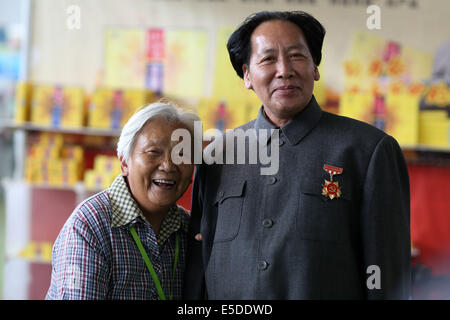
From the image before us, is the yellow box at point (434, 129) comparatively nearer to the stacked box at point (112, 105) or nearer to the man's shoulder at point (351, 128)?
the stacked box at point (112, 105)

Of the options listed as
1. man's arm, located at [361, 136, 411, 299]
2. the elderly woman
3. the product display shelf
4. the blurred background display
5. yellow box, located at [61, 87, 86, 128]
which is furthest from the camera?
the product display shelf

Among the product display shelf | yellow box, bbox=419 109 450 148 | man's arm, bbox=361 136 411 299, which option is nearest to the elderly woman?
man's arm, bbox=361 136 411 299

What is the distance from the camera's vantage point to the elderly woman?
1.57 meters

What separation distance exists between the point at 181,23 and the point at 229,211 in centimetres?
326

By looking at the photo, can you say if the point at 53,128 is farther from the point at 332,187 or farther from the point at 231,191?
the point at 332,187

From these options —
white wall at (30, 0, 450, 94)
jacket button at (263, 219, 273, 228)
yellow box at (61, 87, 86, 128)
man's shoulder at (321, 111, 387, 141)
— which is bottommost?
jacket button at (263, 219, 273, 228)

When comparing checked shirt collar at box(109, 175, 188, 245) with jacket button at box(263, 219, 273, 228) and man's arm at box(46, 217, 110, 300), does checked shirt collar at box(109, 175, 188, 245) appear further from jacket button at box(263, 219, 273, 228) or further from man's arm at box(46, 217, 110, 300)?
jacket button at box(263, 219, 273, 228)

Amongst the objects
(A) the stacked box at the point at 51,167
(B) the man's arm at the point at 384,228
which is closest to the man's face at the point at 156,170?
(B) the man's arm at the point at 384,228

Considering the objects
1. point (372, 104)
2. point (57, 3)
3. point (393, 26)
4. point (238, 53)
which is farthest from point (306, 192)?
point (57, 3)

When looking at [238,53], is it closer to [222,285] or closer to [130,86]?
[222,285]

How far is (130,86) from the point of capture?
455 centimetres

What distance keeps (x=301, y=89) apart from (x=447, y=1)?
329cm

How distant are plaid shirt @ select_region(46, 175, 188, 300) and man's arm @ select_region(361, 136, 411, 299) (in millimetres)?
693

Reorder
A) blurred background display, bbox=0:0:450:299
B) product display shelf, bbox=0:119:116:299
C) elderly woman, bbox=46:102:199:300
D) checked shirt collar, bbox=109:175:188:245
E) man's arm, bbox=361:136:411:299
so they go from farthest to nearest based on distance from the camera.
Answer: product display shelf, bbox=0:119:116:299, blurred background display, bbox=0:0:450:299, checked shirt collar, bbox=109:175:188:245, elderly woman, bbox=46:102:199:300, man's arm, bbox=361:136:411:299
